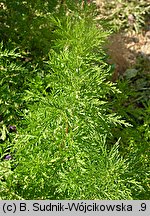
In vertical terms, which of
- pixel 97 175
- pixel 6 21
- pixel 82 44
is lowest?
pixel 97 175

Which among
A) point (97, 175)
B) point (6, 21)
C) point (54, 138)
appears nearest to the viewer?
point (97, 175)

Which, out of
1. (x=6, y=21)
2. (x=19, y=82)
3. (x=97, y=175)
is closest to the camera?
(x=97, y=175)

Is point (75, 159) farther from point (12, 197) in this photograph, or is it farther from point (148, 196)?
point (148, 196)

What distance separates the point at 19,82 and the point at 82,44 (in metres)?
0.52

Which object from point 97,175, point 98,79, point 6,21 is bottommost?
point 97,175

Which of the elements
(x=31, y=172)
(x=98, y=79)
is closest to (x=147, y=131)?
(x=98, y=79)

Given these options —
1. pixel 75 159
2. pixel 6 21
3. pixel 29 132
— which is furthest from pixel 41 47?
pixel 75 159

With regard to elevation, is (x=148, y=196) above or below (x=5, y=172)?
below

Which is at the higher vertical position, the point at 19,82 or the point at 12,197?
the point at 19,82

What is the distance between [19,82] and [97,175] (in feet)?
2.34

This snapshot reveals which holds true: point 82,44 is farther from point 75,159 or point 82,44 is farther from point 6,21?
point 6,21

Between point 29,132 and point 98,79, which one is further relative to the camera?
point 29,132

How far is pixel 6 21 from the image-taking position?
2441 millimetres

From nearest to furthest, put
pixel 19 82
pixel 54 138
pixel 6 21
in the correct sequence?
pixel 54 138, pixel 19 82, pixel 6 21
